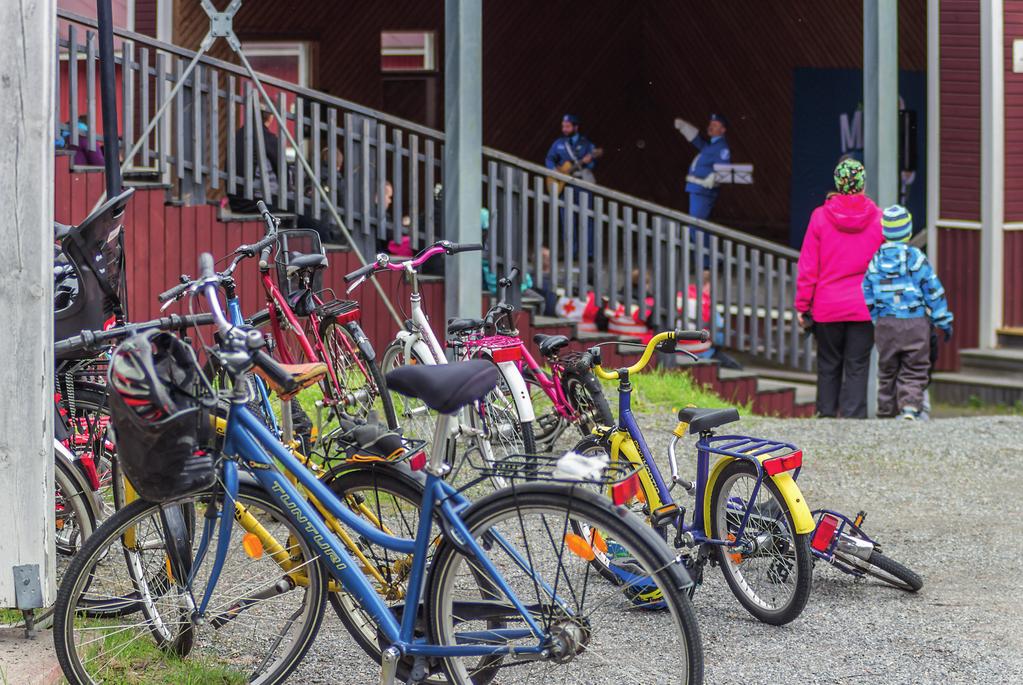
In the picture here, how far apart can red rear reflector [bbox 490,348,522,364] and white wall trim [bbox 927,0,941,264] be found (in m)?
7.77

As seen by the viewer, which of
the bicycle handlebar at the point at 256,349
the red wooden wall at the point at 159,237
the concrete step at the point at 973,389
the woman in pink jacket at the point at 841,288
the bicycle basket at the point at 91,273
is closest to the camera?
the bicycle handlebar at the point at 256,349

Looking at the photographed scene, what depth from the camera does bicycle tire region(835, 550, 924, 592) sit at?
5391 mm

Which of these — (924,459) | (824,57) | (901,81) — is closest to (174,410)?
(924,459)

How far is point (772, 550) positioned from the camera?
511 centimetres

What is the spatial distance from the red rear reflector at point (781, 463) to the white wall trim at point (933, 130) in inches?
342

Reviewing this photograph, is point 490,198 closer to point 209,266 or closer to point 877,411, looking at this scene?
point 877,411

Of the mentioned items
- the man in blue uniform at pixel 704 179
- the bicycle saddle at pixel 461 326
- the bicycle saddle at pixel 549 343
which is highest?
the man in blue uniform at pixel 704 179

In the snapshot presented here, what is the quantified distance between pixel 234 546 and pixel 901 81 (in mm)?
12997

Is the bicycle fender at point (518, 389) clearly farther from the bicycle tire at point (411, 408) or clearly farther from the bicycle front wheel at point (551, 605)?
the bicycle front wheel at point (551, 605)

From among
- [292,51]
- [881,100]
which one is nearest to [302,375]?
[881,100]

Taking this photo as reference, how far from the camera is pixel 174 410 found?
3.72m

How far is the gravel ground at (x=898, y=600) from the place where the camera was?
Result: 463 centimetres

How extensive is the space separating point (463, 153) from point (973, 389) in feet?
17.2

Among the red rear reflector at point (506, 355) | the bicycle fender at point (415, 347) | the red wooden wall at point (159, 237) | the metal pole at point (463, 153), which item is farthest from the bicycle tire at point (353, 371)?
the metal pole at point (463, 153)
